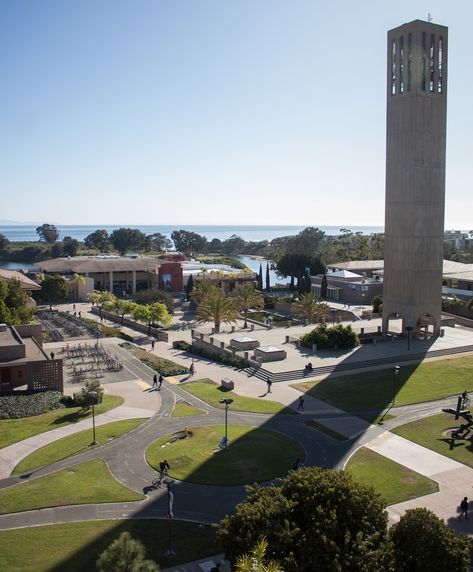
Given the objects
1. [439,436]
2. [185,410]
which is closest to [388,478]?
[439,436]

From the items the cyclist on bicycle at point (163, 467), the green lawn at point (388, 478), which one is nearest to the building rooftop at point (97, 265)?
the cyclist on bicycle at point (163, 467)

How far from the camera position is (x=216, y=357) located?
5234 cm

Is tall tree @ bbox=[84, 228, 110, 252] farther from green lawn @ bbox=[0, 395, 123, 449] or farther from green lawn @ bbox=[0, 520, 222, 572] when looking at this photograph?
green lawn @ bbox=[0, 520, 222, 572]

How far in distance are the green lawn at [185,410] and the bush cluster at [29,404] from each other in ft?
25.7

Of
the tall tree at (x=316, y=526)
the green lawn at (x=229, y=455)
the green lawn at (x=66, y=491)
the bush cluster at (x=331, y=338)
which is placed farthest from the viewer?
the bush cluster at (x=331, y=338)

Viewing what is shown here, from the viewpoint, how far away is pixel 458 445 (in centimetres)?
3125

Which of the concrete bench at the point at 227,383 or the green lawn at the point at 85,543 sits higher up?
the concrete bench at the point at 227,383

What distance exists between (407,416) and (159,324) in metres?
41.0

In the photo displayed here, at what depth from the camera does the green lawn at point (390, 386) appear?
39.4 meters

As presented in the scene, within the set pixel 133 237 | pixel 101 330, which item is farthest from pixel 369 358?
pixel 133 237

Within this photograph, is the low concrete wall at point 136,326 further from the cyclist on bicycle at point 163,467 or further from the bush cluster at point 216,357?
the cyclist on bicycle at point 163,467

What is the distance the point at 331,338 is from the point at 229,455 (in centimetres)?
2716

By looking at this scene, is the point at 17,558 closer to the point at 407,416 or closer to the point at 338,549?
the point at 338,549

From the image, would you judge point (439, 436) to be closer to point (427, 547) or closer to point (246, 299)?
point (427, 547)
